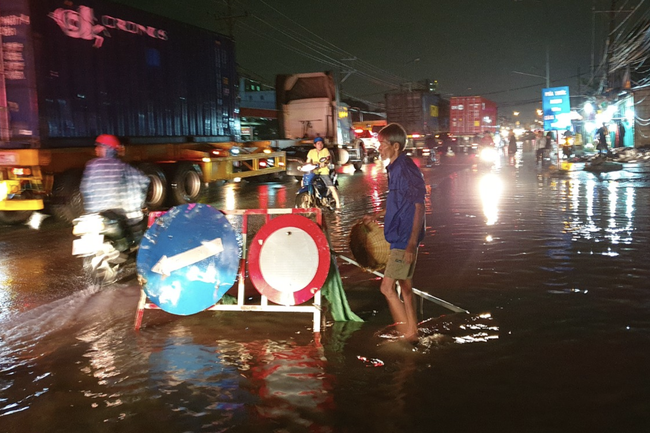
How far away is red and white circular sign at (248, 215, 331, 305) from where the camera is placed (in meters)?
5.28

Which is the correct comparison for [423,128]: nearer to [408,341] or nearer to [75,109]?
[75,109]

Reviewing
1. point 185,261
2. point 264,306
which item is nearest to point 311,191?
point 264,306

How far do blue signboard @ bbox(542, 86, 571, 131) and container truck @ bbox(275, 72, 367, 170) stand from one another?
1011 centimetres

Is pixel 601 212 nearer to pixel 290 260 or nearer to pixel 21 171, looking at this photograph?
pixel 290 260

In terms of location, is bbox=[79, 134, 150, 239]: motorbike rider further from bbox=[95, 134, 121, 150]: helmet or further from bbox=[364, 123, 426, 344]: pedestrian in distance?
bbox=[364, 123, 426, 344]: pedestrian in distance

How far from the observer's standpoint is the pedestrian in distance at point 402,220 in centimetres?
467

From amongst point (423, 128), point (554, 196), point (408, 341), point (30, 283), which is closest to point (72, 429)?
point (408, 341)

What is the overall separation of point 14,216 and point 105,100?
3.45 metres

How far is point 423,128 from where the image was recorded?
151ft

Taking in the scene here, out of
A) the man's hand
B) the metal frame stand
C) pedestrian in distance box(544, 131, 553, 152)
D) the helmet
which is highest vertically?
pedestrian in distance box(544, 131, 553, 152)

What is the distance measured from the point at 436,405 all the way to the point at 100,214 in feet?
15.6

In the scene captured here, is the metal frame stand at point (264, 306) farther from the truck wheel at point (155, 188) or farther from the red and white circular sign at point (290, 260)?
the truck wheel at point (155, 188)

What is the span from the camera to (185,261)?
5.27 metres

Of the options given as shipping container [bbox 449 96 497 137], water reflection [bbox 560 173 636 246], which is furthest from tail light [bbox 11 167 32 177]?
shipping container [bbox 449 96 497 137]
